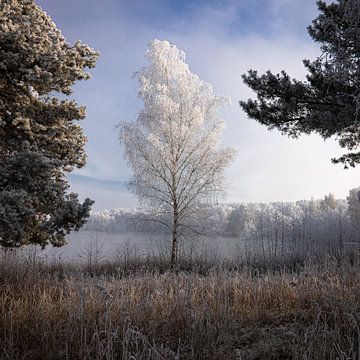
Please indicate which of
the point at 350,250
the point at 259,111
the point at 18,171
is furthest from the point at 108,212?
the point at 18,171

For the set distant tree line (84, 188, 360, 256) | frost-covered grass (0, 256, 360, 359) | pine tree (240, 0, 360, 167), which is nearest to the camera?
frost-covered grass (0, 256, 360, 359)

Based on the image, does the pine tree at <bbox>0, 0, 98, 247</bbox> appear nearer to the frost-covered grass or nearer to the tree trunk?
the frost-covered grass

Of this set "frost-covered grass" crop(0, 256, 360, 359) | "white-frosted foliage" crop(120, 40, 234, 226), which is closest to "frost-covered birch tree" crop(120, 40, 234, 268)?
"white-frosted foliage" crop(120, 40, 234, 226)

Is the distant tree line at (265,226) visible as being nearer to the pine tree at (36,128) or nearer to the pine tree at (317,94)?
the pine tree at (317,94)

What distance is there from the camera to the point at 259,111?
8109mm

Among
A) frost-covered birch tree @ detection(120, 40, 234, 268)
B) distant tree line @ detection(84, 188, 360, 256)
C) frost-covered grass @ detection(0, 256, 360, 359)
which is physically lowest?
frost-covered grass @ detection(0, 256, 360, 359)

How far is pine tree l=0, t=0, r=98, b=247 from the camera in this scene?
493 centimetres

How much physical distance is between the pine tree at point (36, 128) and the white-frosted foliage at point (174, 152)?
6817 mm

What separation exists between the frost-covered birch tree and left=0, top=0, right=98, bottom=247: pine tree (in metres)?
6.82

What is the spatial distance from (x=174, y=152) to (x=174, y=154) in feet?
0.26

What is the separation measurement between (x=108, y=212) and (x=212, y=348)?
23254 millimetres

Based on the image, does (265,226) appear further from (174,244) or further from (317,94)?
(317,94)

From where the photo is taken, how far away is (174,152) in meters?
14.3

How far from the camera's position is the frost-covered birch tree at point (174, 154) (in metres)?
14.1
